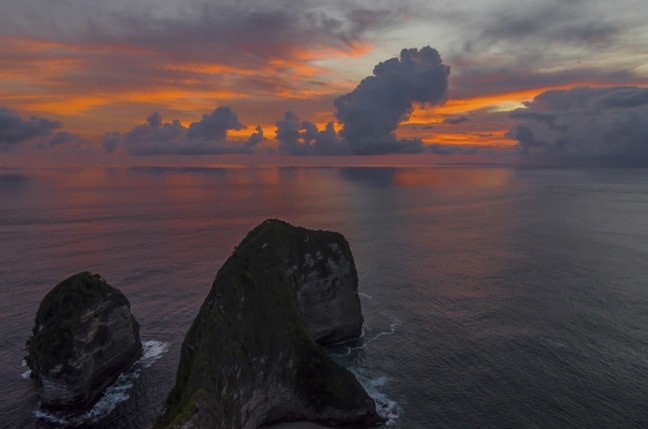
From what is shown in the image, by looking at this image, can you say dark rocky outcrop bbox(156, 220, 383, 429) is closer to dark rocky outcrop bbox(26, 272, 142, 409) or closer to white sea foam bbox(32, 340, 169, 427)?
white sea foam bbox(32, 340, 169, 427)

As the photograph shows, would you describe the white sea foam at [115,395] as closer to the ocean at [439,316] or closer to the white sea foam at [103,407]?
the white sea foam at [103,407]

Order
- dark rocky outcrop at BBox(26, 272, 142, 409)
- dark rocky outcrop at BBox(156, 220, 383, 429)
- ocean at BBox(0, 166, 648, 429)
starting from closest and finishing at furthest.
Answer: dark rocky outcrop at BBox(156, 220, 383, 429) → dark rocky outcrop at BBox(26, 272, 142, 409) → ocean at BBox(0, 166, 648, 429)

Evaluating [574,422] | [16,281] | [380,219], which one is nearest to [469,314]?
[574,422]

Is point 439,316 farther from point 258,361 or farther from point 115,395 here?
point 115,395

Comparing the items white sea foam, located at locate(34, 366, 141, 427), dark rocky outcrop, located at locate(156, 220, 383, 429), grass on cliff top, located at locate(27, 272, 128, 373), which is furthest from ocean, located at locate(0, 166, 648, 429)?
dark rocky outcrop, located at locate(156, 220, 383, 429)

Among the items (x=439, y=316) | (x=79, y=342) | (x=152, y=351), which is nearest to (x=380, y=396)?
(x=439, y=316)
